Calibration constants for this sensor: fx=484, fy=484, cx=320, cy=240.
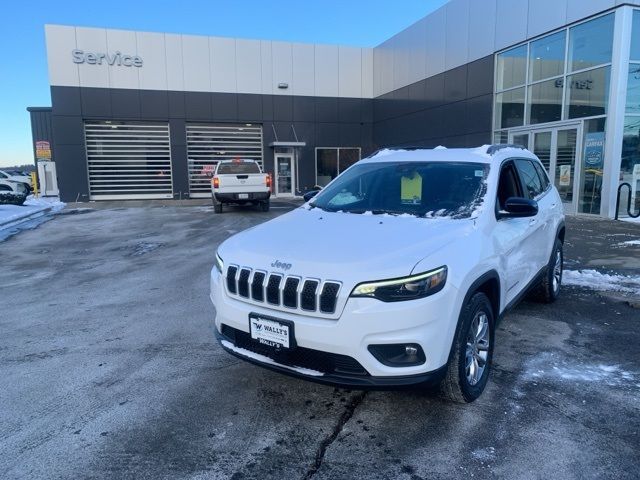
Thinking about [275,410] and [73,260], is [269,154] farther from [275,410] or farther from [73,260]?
[275,410]

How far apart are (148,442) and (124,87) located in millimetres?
23265

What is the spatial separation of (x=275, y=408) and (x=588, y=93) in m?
14.4

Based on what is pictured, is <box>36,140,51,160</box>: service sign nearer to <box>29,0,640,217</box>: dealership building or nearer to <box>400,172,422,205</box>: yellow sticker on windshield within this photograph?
<box>29,0,640,217</box>: dealership building

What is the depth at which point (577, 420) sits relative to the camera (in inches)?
128

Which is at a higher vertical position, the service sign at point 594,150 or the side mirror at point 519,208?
the service sign at point 594,150

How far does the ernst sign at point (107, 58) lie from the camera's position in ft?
73.2

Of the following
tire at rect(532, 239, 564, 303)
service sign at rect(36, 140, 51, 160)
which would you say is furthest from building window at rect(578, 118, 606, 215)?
service sign at rect(36, 140, 51, 160)

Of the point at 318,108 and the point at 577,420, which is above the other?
the point at 318,108

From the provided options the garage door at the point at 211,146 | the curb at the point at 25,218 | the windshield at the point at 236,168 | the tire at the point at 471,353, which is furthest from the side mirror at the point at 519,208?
the garage door at the point at 211,146

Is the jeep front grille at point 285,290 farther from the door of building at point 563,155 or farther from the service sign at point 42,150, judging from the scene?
the service sign at point 42,150

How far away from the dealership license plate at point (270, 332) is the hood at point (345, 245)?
34 cm

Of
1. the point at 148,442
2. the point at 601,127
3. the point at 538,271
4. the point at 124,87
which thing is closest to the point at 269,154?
the point at 124,87

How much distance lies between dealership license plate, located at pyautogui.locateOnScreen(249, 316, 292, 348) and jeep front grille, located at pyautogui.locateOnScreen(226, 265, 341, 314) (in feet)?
0.41

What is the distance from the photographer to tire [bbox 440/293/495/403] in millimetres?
3170
